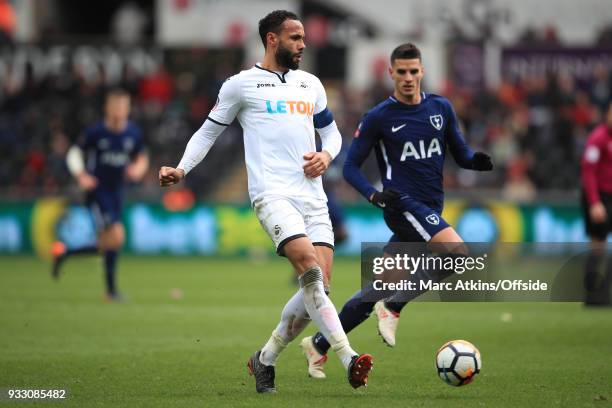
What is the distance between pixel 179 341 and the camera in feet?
37.0

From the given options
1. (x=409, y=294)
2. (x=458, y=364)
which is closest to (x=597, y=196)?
(x=409, y=294)

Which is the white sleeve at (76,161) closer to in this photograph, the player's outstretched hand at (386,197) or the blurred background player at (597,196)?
the blurred background player at (597,196)

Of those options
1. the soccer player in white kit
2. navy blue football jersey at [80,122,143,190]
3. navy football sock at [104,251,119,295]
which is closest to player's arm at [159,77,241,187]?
the soccer player in white kit

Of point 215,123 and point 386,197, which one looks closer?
point 215,123

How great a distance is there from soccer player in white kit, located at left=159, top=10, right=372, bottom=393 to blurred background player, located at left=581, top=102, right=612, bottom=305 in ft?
21.4

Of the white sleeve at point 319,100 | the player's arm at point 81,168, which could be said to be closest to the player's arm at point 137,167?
the player's arm at point 81,168

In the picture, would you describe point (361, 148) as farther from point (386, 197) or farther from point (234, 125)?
point (234, 125)

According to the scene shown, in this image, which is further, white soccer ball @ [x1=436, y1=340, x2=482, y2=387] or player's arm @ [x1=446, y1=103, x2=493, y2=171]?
player's arm @ [x1=446, y1=103, x2=493, y2=171]

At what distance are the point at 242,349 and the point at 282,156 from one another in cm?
300

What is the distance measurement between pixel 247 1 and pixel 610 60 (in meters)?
9.98

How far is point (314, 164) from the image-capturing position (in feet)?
26.4

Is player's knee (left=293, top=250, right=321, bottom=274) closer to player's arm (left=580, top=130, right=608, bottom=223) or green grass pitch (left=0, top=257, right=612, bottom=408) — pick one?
green grass pitch (left=0, top=257, right=612, bottom=408)

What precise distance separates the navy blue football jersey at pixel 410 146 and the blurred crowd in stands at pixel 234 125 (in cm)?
1456

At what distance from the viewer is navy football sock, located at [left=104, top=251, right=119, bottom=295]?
603 inches
